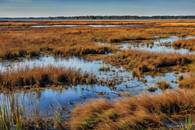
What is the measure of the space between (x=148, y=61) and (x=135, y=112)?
1121cm

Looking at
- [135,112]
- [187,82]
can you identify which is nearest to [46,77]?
[187,82]

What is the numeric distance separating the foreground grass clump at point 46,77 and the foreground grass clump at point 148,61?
3235mm

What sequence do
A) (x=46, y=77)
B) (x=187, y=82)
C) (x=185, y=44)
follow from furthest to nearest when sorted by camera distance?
1. (x=185, y=44)
2. (x=46, y=77)
3. (x=187, y=82)

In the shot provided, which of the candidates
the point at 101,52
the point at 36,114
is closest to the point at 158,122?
the point at 36,114

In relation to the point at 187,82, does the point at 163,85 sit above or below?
below

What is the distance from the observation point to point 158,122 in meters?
8.34

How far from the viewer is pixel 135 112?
8773mm

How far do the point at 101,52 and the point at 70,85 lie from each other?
12.7 meters

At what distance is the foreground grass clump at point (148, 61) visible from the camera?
18450 millimetres

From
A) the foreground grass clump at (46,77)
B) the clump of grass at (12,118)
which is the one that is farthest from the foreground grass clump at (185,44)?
the clump of grass at (12,118)

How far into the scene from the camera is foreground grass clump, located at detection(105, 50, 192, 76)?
18.5 meters

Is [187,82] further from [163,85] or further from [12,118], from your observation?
[12,118]

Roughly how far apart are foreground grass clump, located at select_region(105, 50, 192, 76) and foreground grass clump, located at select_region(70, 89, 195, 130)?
7.47 meters

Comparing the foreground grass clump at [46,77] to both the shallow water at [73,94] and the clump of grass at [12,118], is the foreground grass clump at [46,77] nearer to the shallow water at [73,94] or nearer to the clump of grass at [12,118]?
the shallow water at [73,94]
